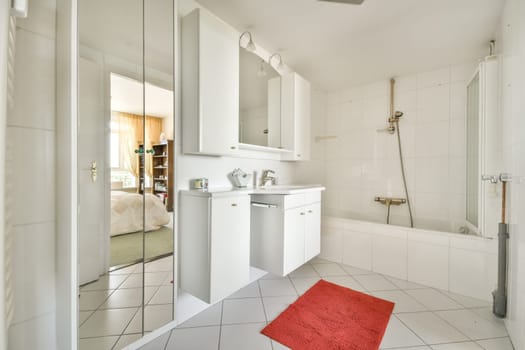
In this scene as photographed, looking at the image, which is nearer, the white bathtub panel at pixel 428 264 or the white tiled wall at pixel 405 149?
the white bathtub panel at pixel 428 264

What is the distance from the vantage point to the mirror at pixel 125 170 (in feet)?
3.38

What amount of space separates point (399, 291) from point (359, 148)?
1.81 metres

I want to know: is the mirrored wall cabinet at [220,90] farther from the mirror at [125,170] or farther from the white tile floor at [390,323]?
the white tile floor at [390,323]

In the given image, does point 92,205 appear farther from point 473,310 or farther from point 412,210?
point 412,210

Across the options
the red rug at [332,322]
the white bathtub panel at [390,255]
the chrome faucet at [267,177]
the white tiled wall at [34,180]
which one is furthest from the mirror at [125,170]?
the white bathtub panel at [390,255]

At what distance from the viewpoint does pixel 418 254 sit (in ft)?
6.84

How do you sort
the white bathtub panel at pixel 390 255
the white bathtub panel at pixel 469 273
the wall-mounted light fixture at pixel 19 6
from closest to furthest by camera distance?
the wall-mounted light fixture at pixel 19 6 → the white bathtub panel at pixel 469 273 → the white bathtub panel at pixel 390 255

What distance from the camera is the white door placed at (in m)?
1.00

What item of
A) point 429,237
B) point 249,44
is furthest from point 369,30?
point 429,237

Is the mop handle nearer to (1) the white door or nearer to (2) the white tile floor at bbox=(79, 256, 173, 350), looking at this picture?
(2) the white tile floor at bbox=(79, 256, 173, 350)

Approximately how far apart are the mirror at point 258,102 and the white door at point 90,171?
100 cm

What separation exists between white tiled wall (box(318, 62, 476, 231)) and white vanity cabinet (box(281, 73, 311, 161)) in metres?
0.89

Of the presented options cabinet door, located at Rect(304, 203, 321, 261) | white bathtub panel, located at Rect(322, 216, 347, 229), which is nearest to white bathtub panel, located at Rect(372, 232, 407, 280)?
white bathtub panel, located at Rect(322, 216, 347, 229)

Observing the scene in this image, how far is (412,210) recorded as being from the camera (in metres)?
2.67
